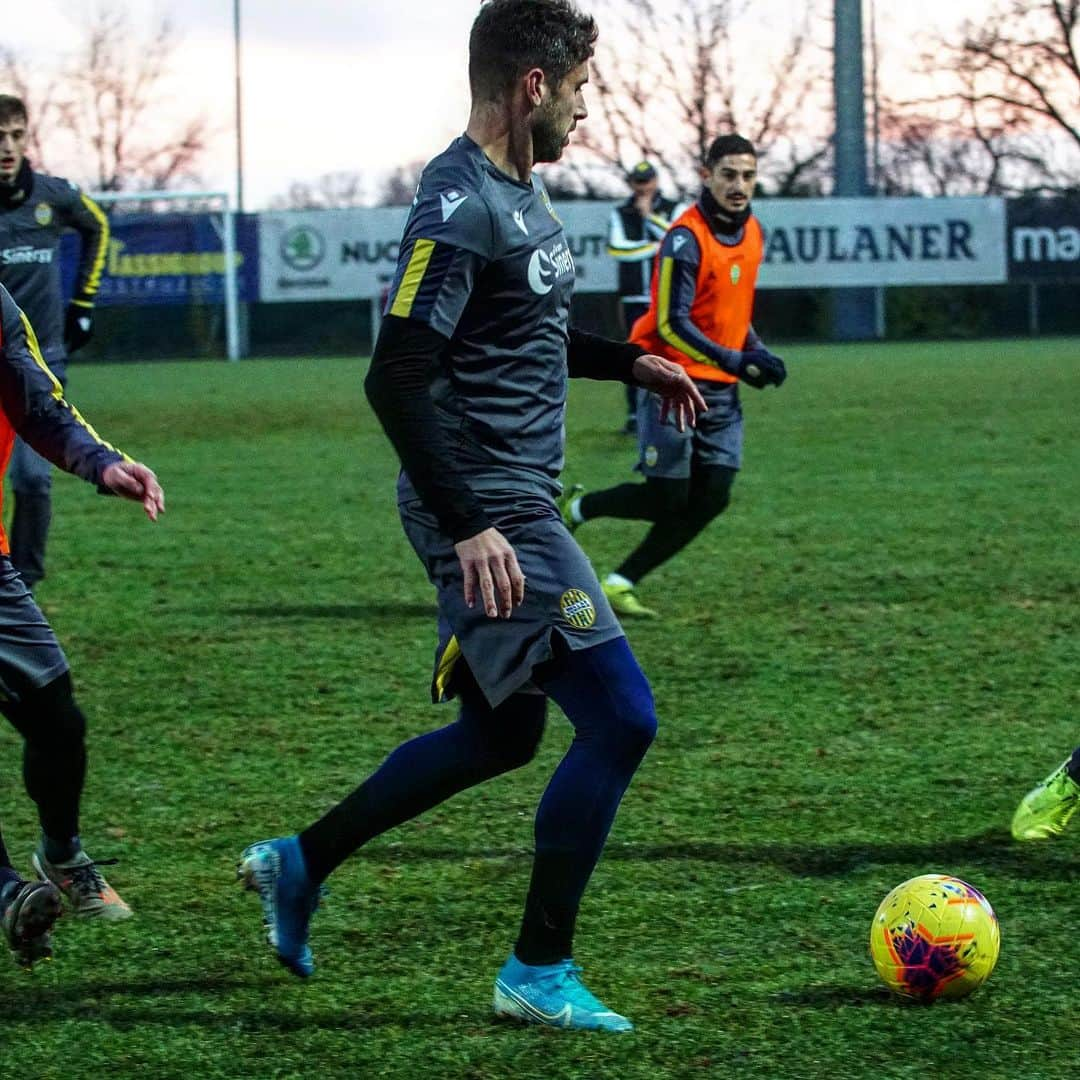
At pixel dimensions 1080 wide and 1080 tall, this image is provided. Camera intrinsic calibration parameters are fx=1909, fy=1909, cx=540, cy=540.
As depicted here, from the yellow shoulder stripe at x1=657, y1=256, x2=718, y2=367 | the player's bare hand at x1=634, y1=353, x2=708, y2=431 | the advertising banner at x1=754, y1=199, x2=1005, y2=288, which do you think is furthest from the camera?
the advertising banner at x1=754, y1=199, x2=1005, y2=288

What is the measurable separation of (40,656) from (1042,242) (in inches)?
1411

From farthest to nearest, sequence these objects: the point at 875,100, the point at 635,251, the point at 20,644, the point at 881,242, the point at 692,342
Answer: the point at 875,100
the point at 881,242
the point at 635,251
the point at 692,342
the point at 20,644

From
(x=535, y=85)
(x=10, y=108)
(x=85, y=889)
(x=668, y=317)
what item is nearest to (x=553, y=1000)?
(x=85, y=889)

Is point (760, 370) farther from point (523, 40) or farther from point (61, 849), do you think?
point (523, 40)

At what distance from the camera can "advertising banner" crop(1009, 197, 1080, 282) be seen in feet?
123

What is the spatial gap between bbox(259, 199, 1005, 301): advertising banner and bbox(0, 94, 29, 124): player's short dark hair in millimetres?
28256

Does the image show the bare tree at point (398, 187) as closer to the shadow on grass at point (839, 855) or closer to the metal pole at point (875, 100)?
the metal pole at point (875, 100)

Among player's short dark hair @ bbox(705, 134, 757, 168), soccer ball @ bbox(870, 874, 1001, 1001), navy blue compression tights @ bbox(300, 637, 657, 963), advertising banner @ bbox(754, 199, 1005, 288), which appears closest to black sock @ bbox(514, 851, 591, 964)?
navy blue compression tights @ bbox(300, 637, 657, 963)

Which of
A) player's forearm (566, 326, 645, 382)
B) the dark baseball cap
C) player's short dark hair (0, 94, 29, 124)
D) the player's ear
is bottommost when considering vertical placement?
player's forearm (566, 326, 645, 382)

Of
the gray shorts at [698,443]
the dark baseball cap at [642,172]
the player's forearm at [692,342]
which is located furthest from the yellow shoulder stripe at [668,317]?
the dark baseball cap at [642,172]

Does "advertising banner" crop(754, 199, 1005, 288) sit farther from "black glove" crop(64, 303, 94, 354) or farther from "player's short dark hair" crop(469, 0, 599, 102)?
"player's short dark hair" crop(469, 0, 599, 102)

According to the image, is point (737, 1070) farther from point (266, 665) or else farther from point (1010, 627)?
point (1010, 627)

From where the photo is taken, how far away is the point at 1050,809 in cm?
475

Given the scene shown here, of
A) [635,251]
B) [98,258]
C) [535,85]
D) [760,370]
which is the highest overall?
[635,251]
